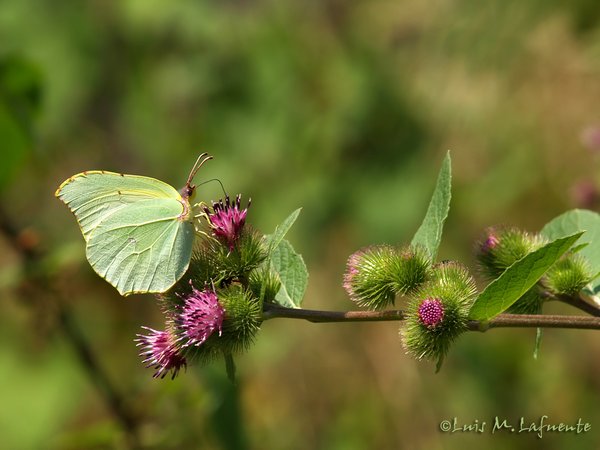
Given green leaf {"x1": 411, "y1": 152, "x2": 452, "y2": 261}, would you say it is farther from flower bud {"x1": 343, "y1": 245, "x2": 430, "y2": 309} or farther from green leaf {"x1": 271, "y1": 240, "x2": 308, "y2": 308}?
green leaf {"x1": 271, "y1": 240, "x2": 308, "y2": 308}

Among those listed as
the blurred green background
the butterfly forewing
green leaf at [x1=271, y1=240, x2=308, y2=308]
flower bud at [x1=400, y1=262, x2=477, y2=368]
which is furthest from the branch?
the blurred green background

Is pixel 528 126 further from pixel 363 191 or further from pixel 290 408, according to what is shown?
pixel 290 408

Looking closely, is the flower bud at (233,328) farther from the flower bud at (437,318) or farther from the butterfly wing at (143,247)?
the flower bud at (437,318)

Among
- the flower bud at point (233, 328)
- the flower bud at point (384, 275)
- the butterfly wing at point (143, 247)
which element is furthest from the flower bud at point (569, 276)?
the butterfly wing at point (143, 247)

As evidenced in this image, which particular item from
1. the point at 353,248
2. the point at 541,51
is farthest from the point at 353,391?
the point at 541,51

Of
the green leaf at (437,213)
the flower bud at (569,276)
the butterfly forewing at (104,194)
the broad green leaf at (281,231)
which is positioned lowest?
the flower bud at (569,276)

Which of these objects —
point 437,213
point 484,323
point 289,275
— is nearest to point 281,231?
point 289,275

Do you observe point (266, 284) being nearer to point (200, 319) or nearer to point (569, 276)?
point (200, 319)
